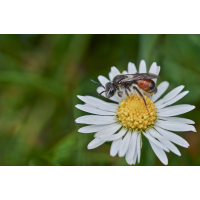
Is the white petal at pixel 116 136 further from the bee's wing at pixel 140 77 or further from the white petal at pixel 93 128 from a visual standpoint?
the bee's wing at pixel 140 77

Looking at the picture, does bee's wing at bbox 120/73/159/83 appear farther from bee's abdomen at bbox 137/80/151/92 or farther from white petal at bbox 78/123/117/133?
white petal at bbox 78/123/117/133

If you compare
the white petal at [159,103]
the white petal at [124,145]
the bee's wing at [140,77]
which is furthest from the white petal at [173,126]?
the bee's wing at [140,77]

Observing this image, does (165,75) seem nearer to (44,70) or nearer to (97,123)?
(97,123)

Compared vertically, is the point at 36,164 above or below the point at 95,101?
below

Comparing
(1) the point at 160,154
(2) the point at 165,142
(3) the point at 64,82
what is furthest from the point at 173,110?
(3) the point at 64,82

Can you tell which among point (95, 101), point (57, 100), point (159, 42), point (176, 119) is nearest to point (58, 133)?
point (57, 100)

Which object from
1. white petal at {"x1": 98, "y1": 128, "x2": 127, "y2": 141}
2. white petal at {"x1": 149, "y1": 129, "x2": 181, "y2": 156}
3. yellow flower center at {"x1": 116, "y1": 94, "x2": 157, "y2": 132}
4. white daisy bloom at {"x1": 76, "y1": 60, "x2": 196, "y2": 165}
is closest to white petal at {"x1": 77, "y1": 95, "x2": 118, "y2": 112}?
white daisy bloom at {"x1": 76, "y1": 60, "x2": 196, "y2": 165}
